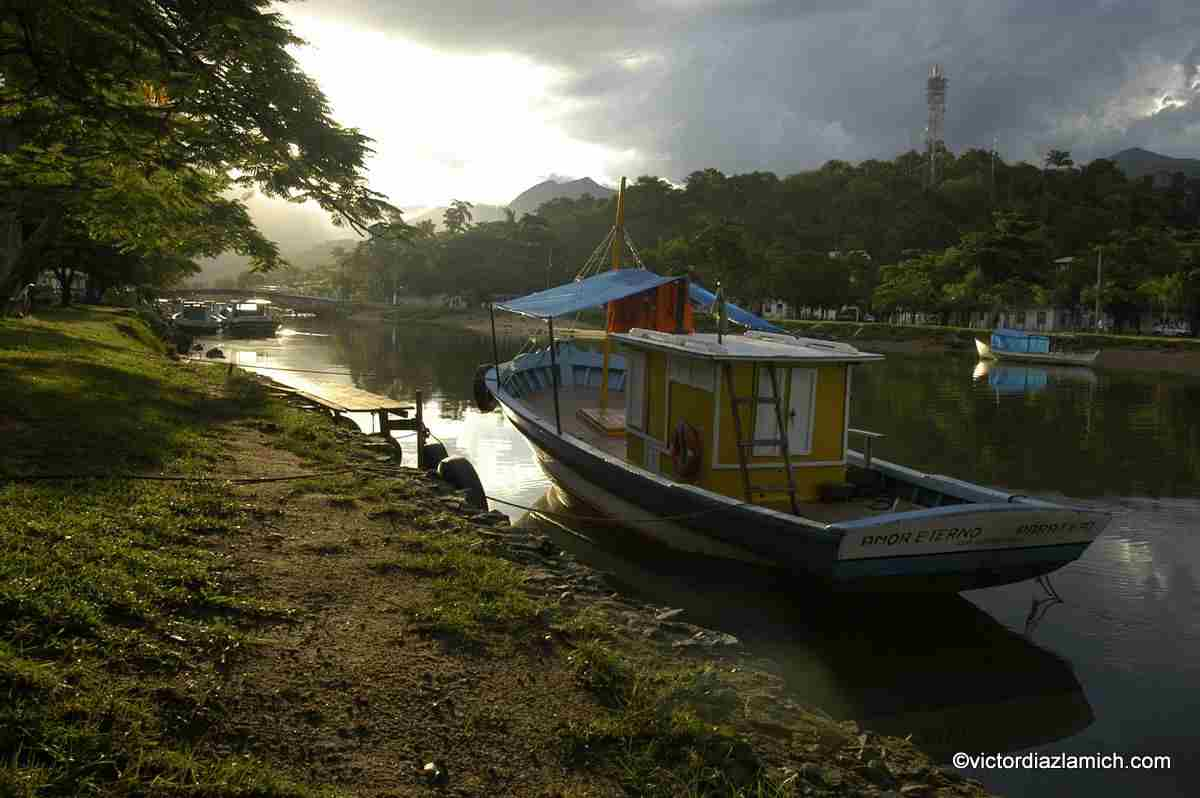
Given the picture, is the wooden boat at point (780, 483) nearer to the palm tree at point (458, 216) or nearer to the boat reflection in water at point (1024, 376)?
the boat reflection in water at point (1024, 376)

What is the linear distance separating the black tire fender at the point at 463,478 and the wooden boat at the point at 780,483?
1890mm

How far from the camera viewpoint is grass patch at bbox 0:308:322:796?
402 cm

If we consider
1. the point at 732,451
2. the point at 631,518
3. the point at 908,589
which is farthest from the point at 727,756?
the point at 631,518

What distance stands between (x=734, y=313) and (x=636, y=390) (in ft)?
10.7

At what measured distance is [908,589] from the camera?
1010 centimetres

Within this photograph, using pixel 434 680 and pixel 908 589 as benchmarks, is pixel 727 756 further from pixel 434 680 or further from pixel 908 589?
pixel 908 589

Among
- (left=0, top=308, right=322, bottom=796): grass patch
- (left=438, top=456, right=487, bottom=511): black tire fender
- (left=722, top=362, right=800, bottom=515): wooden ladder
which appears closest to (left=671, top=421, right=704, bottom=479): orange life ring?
(left=722, top=362, right=800, bottom=515): wooden ladder

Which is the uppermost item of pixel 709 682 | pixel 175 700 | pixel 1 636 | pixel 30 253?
pixel 30 253

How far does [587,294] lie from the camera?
15.7m

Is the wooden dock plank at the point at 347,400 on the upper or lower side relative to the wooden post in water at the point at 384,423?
upper

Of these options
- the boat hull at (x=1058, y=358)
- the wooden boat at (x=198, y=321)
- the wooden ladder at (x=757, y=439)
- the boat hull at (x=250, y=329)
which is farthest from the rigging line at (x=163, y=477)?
the boat hull at (x=250, y=329)

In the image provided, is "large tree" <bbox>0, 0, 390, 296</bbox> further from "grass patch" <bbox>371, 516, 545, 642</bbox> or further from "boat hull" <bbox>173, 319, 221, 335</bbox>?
"boat hull" <bbox>173, 319, 221, 335</bbox>

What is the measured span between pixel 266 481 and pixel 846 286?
80.1 m

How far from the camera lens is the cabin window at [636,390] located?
45.3 ft
